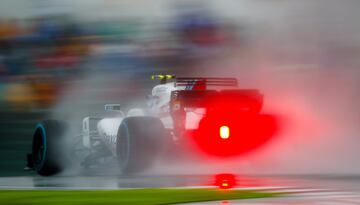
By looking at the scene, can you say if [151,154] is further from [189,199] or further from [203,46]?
[203,46]

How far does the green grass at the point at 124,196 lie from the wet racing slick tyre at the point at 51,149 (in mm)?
3545

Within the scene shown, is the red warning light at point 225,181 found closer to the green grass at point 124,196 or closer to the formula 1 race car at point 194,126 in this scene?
the formula 1 race car at point 194,126

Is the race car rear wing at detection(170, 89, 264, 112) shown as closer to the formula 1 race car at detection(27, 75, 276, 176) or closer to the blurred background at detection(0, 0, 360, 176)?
the formula 1 race car at detection(27, 75, 276, 176)

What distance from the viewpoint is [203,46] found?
709 inches

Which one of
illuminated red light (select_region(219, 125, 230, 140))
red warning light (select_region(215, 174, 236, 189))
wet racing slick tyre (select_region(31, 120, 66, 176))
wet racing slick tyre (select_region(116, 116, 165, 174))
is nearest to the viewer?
red warning light (select_region(215, 174, 236, 189))

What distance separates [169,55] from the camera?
17.7 meters

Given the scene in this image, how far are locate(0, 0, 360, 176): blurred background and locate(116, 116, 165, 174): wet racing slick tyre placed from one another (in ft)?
14.6

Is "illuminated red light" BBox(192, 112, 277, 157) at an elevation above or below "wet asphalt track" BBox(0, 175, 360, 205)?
above

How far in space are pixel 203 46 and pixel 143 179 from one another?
6565mm

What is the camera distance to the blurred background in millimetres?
17672

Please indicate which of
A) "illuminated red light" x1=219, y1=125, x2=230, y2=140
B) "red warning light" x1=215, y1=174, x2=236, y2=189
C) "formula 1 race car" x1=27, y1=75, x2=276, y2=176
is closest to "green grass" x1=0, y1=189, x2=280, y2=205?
"red warning light" x1=215, y1=174, x2=236, y2=189

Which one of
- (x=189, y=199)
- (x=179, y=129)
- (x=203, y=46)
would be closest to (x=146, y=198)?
(x=189, y=199)

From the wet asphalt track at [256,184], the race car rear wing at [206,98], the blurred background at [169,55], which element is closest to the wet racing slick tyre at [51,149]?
the wet asphalt track at [256,184]

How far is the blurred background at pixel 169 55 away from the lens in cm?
1767
